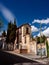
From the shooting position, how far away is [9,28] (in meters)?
68.7

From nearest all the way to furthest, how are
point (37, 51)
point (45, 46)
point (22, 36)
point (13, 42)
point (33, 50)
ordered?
point (45, 46), point (37, 51), point (33, 50), point (22, 36), point (13, 42)

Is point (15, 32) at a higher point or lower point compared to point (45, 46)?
higher

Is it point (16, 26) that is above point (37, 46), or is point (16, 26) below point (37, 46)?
above

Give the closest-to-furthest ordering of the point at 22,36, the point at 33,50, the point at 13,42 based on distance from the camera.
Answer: the point at 33,50 → the point at 22,36 → the point at 13,42

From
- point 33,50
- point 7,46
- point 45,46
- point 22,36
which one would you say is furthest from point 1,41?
point 45,46

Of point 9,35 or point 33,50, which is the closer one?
point 33,50

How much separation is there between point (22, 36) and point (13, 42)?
616 cm

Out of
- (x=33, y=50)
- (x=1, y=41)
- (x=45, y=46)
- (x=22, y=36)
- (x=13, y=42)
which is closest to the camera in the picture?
(x=45, y=46)

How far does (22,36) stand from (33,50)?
752 inches

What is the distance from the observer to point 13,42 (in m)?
69.6

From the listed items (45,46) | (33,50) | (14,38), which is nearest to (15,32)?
(14,38)

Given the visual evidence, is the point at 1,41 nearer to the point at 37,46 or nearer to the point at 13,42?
the point at 13,42

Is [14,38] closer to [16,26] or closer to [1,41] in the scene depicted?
[16,26]

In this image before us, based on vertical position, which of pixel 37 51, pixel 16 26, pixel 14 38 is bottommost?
pixel 37 51
